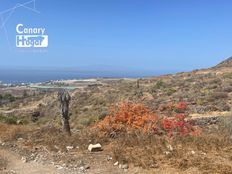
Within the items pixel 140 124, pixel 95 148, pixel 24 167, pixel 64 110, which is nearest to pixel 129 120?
pixel 140 124

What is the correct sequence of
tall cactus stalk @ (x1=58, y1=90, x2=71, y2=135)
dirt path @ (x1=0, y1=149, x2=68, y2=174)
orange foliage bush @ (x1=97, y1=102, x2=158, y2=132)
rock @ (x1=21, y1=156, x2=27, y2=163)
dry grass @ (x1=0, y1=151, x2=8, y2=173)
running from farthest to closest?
1. tall cactus stalk @ (x1=58, y1=90, x2=71, y2=135)
2. orange foliage bush @ (x1=97, y1=102, x2=158, y2=132)
3. rock @ (x1=21, y1=156, x2=27, y2=163)
4. dry grass @ (x1=0, y1=151, x2=8, y2=173)
5. dirt path @ (x1=0, y1=149, x2=68, y2=174)

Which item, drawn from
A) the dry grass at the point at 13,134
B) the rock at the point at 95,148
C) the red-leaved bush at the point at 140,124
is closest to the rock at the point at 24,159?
the rock at the point at 95,148

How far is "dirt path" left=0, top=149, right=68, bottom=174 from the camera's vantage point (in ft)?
32.0

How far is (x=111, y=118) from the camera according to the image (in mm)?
13180

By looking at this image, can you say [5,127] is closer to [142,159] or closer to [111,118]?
[111,118]

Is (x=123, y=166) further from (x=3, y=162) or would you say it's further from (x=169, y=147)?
(x=3, y=162)

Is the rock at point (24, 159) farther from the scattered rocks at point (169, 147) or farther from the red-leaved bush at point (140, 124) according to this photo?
the scattered rocks at point (169, 147)

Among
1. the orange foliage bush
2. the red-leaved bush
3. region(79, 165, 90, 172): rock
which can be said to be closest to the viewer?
region(79, 165, 90, 172): rock

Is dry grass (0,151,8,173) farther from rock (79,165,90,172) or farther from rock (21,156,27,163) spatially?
rock (79,165,90,172)

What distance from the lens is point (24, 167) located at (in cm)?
1045

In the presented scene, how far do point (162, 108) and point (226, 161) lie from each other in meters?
14.7

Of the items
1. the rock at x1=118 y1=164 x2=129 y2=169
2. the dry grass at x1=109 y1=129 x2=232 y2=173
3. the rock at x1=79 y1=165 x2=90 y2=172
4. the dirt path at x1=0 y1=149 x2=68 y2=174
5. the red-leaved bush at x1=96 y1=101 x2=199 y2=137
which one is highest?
the red-leaved bush at x1=96 y1=101 x2=199 y2=137

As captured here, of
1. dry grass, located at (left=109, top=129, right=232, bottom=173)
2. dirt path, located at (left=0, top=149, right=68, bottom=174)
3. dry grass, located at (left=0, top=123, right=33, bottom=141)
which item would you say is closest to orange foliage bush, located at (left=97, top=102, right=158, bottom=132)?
dry grass, located at (left=109, top=129, right=232, bottom=173)

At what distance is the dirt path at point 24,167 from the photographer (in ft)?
32.0
